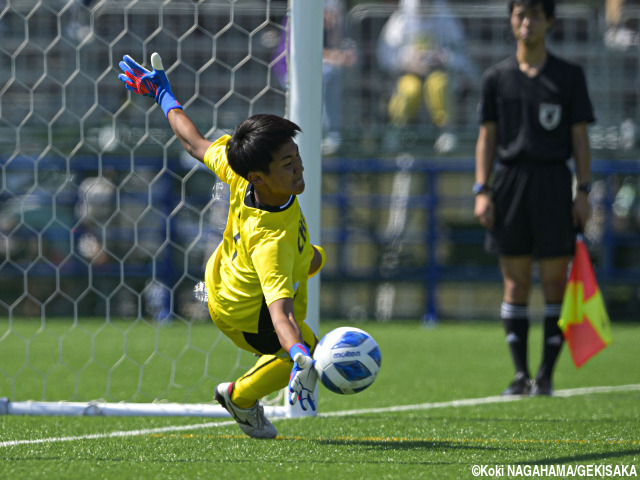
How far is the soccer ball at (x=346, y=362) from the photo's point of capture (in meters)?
2.80

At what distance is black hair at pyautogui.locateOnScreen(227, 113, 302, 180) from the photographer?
3.00 meters

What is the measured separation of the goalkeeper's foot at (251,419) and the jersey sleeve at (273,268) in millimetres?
534

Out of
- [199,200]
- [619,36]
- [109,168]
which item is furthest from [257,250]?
[619,36]

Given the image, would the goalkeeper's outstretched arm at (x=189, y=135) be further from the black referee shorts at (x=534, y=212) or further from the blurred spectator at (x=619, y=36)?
the blurred spectator at (x=619, y=36)

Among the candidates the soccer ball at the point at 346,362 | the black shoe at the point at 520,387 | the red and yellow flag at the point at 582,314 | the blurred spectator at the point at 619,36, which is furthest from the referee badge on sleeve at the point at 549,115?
the blurred spectator at the point at 619,36

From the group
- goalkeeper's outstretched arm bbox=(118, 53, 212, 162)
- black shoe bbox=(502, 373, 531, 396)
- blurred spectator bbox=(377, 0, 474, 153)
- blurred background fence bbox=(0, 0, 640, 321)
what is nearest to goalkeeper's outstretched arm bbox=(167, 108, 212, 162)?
goalkeeper's outstretched arm bbox=(118, 53, 212, 162)

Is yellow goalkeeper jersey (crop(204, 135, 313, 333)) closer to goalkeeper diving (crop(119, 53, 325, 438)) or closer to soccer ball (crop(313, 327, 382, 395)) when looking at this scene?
goalkeeper diving (crop(119, 53, 325, 438))

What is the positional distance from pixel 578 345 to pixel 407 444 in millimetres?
1954

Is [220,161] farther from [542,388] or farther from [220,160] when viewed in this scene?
[542,388]

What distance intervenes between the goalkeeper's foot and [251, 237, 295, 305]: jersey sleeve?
0.53m

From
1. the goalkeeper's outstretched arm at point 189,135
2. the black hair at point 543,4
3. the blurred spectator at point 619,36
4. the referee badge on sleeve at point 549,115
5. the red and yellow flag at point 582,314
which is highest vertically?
the blurred spectator at point 619,36

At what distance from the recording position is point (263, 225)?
3.02m

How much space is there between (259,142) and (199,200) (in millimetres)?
6664

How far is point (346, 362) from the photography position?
9.29 ft
